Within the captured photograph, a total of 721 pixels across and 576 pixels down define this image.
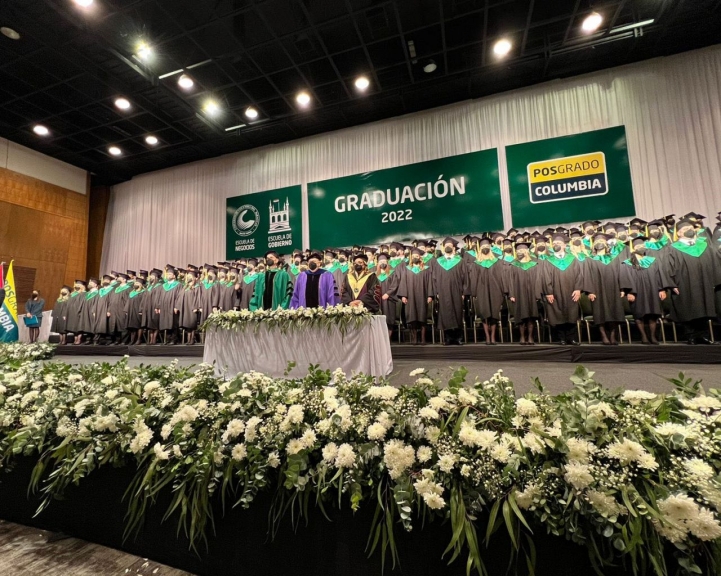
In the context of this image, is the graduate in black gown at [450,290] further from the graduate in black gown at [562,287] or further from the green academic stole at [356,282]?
the green academic stole at [356,282]

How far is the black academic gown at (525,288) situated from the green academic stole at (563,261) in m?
0.20

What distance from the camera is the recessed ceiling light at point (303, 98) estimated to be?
779 cm

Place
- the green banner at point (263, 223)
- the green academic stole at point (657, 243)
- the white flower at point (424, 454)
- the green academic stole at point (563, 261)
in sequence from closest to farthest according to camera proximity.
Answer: the white flower at point (424, 454), the green academic stole at point (657, 243), the green academic stole at point (563, 261), the green banner at point (263, 223)

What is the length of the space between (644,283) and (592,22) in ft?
15.4

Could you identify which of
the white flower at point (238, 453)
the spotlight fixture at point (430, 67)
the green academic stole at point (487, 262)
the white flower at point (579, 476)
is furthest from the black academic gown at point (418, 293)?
the white flower at point (579, 476)

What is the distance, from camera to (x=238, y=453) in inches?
40.4

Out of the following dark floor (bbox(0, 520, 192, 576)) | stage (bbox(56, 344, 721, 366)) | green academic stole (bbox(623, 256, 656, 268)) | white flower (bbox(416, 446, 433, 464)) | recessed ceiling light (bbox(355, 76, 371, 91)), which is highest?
recessed ceiling light (bbox(355, 76, 371, 91))

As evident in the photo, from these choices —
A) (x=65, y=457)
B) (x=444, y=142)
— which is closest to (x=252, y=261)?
(x=444, y=142)

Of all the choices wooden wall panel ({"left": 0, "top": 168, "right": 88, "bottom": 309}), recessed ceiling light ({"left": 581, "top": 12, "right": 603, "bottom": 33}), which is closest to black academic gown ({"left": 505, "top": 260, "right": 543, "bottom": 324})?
recessed ceiling light ({"left": 581, "top": 12, "right": 603, "bottom": 33})

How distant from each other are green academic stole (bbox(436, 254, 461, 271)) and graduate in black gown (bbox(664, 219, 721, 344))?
8.80ft

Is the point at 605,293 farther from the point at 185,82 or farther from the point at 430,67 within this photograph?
the point at 185,82

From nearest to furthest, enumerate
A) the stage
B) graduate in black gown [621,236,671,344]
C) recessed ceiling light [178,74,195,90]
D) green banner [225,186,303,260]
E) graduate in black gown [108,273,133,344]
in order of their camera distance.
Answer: the stage, graduate in black gown [621,236,671,344], recessed ceiling light [178,74,195,90], graduate in black gown [108,273,133,344], green banner [225,186,303,260]

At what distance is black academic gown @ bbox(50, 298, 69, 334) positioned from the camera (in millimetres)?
7902

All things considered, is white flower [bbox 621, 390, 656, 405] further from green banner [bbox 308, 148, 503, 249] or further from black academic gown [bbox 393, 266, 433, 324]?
green banner [bbox 308, 148, 503, 249]
